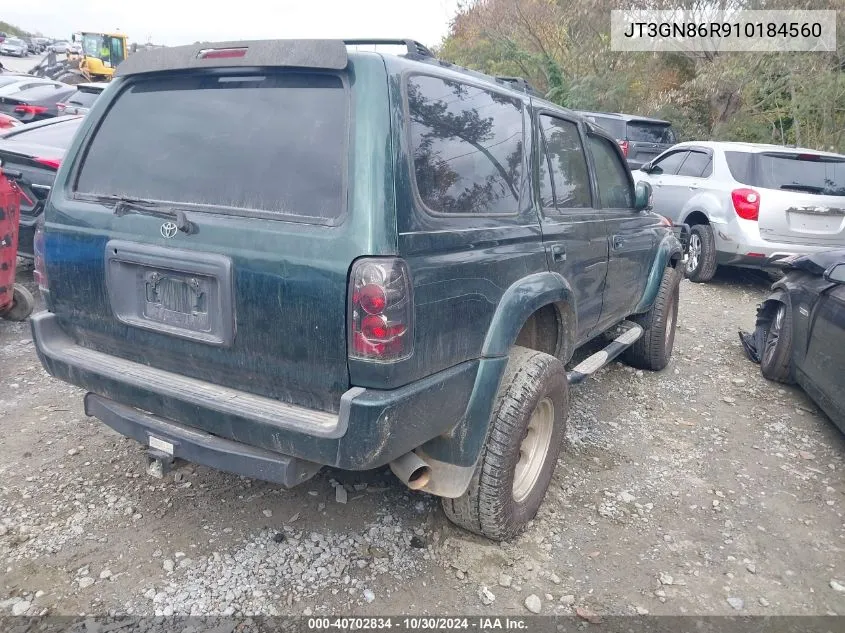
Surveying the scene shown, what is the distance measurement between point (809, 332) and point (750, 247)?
3080mm

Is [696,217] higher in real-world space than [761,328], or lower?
higher

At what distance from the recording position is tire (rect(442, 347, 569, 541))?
2.69 metres

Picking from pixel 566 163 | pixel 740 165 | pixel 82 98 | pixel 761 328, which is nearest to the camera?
pixel 566 163

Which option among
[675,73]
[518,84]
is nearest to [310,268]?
[518,84]

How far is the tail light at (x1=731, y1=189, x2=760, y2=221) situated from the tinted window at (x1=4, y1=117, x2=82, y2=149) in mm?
6821

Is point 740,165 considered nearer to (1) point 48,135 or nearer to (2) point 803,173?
(2) point 803,173

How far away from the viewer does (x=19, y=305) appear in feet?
17.3

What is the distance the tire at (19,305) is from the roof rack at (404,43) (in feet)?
13.6

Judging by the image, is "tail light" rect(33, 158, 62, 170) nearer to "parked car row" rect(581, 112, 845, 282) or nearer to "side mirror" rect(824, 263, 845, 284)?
"side mirror" rect(824, 263, 845, 284)

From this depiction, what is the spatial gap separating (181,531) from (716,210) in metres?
7.01

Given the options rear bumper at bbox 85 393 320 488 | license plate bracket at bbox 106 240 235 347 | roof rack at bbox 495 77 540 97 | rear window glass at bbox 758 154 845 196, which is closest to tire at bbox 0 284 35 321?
rear bumper at bbox 85 393 320 488

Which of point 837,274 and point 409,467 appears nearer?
point 409,467

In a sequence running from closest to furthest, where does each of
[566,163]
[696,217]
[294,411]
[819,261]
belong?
[294,411]
[566,163]
[819,261]
[696,217]

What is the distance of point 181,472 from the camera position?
3.33 m
